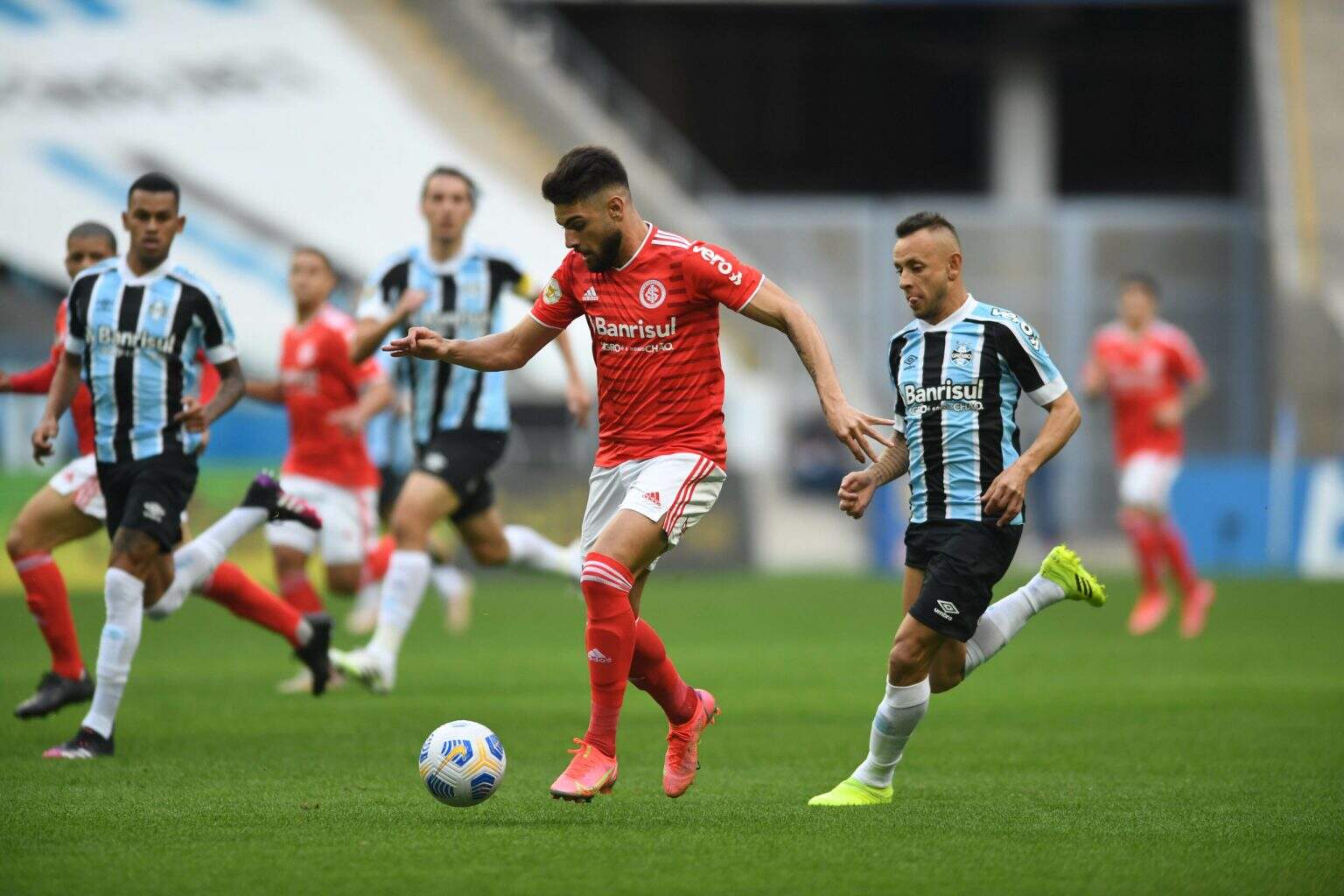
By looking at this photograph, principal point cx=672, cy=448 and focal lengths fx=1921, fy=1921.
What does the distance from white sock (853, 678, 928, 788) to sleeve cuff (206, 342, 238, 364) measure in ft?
11.1

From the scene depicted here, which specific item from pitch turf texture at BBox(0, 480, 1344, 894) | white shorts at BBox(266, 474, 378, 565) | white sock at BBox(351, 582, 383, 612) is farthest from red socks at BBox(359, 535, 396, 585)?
white sock at BBox(351, 582, 383, 612)

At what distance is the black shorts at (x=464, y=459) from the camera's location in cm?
1038

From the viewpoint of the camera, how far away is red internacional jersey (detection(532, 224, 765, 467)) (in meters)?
6.82

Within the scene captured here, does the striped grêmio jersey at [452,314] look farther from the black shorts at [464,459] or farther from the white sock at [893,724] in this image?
the white sock at [893,724]

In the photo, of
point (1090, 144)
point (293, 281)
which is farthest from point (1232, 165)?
point (293, 281)

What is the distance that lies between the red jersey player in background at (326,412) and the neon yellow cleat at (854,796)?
5644mm

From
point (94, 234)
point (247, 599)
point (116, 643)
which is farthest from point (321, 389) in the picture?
point (116, 643)

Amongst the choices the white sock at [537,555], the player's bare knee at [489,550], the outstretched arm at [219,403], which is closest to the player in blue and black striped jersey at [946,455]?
the outstretched arm at [219,403]

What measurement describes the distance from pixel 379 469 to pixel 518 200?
15.4m

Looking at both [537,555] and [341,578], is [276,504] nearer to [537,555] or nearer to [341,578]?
[537,555]

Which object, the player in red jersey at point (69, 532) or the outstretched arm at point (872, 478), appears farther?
the player in red jersey at point (69, 532)

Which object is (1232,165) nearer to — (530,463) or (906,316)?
(906,316)

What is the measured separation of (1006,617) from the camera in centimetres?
742

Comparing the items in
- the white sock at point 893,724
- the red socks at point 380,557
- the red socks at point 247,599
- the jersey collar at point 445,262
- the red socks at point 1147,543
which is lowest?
the white sock at point 893,724
